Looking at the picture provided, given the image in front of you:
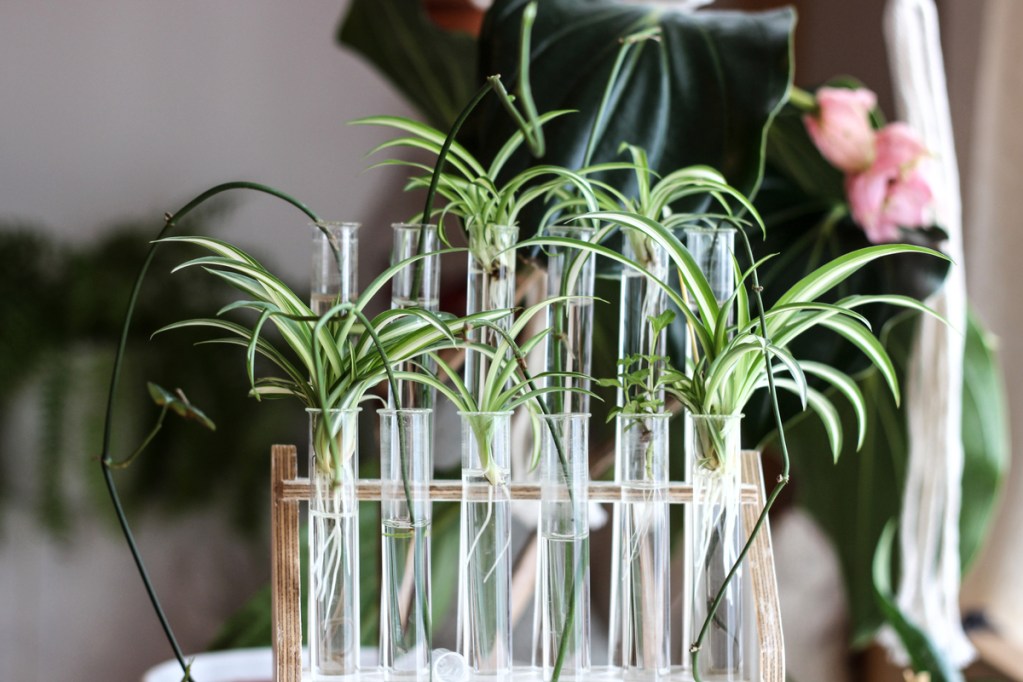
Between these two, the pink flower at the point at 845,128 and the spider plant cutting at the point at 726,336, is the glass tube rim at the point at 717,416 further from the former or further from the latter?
the pink flower at the point at 845,128

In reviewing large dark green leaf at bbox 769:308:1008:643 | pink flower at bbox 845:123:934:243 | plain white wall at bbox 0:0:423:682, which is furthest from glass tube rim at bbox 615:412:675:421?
plain white wall at bbox 0:0:423:682

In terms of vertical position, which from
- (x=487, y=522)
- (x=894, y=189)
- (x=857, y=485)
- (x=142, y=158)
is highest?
(x=142, y=158)

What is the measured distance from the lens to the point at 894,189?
893mm

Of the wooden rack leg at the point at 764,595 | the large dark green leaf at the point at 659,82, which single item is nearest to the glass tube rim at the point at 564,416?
the wooden rack leg at the point at 764,595

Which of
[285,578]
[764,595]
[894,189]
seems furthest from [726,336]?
[894,189]

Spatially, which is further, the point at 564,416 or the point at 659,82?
the point at 659,82

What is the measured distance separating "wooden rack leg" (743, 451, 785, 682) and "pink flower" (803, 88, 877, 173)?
0.47 metres

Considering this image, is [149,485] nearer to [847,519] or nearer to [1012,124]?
[847,519]

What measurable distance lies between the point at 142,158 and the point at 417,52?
38.8 inches

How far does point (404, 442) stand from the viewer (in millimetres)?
478

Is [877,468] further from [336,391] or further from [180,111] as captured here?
[180,111]

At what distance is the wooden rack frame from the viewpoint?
488 millimetres

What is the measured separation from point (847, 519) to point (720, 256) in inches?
30.4

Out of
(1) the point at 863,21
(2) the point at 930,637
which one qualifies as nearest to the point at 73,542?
(2) the point at 930,637
